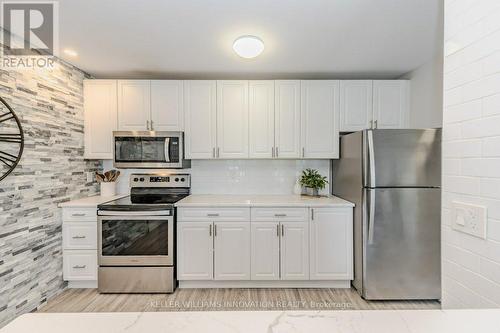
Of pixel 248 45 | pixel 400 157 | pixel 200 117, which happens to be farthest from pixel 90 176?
pixel 400 157

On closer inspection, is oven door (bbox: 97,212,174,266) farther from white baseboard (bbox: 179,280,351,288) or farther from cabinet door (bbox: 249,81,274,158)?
cabinet door (bbox: 249,81,274,158)

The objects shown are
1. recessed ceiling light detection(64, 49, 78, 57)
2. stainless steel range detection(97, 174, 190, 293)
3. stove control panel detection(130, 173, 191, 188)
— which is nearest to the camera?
recessed ceiling light detection(64, 49, 78, 57)

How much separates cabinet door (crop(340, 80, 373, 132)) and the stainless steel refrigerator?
2.03 ft

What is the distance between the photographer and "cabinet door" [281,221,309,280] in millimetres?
2646

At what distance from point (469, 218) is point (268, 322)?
85 centimetres

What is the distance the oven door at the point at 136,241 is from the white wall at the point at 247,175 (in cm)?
82

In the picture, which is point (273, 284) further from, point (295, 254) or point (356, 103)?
point (356, 103)

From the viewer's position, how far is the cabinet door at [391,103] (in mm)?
2959

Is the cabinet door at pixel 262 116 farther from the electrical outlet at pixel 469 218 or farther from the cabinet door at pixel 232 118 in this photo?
the electrical outlet at pixel 469 218

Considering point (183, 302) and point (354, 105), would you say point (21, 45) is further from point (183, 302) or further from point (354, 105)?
point (354, 105)

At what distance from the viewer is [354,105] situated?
9.75 ft

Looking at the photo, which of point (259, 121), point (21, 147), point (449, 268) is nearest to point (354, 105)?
point (259, 121)

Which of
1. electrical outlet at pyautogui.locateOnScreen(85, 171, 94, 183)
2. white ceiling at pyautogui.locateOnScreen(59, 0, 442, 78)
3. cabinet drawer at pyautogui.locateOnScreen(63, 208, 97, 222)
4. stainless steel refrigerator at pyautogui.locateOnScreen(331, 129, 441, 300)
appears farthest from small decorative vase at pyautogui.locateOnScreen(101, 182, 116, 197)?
stainless steel refrigerator at pyautogui.locateOnScreen(331, 129, 441, 300)

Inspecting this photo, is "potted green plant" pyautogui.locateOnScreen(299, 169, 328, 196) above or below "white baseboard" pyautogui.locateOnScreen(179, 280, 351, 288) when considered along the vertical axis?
above
